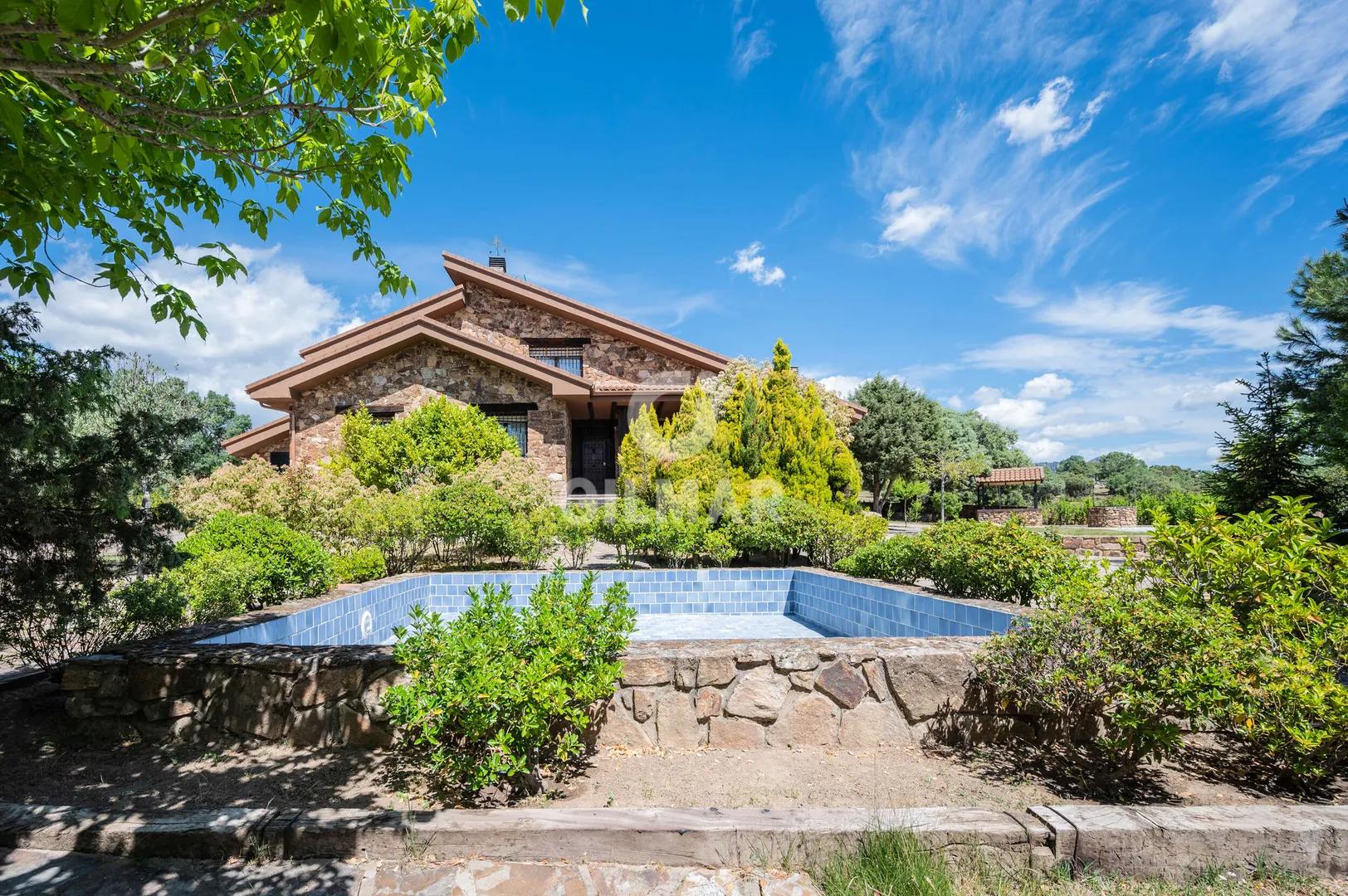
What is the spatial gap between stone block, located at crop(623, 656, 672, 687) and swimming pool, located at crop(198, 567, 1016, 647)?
4.93 ft

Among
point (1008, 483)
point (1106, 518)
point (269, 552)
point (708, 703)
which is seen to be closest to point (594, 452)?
point (269, 552)

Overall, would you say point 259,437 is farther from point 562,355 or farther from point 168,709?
point 168,709

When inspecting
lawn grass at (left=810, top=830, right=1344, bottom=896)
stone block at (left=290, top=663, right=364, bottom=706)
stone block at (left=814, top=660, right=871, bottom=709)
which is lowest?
lawn grass at (left=810, top=830, right=1344, bottom=896)

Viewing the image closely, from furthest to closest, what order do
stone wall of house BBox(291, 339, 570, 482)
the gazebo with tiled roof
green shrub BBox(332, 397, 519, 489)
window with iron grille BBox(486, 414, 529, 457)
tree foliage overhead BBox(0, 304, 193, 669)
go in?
the gazebo with tiled roof
window with iron grille BBox(486, 414, 529, 457)
stone wall of house BBox(291, 339, 570, 482)
green shrub BBox(332, 397, 519, 489)
tree foliage overhead BBox(0, 304, 193, 669)

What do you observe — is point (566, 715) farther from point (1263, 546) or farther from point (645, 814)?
point (1263, 546)

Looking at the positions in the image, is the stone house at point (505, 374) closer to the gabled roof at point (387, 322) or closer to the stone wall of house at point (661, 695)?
the gabled roof at point (387, 322)

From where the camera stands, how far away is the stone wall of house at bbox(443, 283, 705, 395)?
20.4m

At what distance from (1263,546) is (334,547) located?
11064 mm

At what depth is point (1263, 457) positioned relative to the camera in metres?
13.9

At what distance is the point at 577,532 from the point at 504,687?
29.0 feet

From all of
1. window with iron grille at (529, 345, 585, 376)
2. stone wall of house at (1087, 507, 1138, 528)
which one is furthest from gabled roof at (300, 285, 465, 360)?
stone wall of house at (1087, 507, 1138, 528)

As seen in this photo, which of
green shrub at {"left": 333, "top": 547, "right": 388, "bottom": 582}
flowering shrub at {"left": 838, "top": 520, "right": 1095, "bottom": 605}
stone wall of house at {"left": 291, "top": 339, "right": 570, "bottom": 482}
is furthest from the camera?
stone wall of house at {"left": 291, "top": 339, "right": 570, "bottom": 482}

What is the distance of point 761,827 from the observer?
2869 mm

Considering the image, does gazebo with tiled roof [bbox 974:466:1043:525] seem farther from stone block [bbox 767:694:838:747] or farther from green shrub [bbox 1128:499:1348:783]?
stone block [bbox 767:694:838:747]
